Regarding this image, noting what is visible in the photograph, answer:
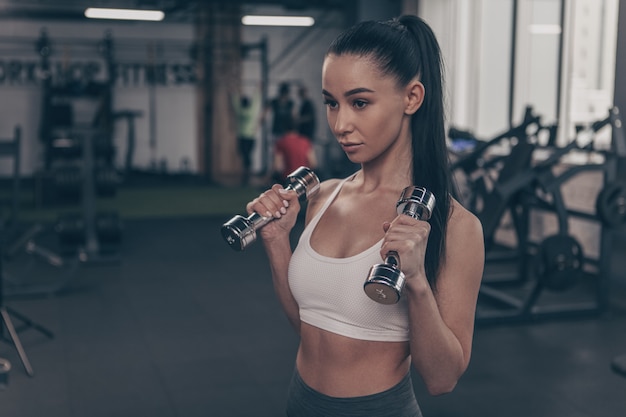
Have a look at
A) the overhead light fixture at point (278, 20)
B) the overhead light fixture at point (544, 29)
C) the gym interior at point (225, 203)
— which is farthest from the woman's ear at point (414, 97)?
the overhead light fixture at point (278, 20)

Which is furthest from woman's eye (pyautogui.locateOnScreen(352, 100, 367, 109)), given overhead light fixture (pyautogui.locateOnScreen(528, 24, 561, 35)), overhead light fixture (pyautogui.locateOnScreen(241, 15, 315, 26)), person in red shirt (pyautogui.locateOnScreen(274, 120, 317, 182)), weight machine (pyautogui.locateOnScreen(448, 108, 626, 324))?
overhead light fixture (pyautogui.locateOnScreen(241, 15, 315, 26))

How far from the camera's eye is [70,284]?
4.63 m

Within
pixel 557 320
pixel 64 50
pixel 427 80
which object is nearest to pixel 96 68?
pixel 64 50

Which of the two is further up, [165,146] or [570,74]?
[570,74]

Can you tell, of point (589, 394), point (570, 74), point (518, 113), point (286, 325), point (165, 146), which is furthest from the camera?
point (165, 146)

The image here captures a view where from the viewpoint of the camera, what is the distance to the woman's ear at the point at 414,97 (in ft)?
3.24

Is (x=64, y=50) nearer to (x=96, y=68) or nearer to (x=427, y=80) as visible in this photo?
(x=96, y=68)

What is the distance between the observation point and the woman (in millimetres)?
957

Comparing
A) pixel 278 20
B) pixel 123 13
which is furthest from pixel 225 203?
pixel 278 20

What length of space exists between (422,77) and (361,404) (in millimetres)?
478

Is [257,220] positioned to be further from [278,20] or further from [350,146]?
[278,20]

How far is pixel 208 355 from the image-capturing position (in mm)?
3273

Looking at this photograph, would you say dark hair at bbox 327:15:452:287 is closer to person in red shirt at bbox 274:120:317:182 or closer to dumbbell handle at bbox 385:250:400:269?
dumbbell handle at bbox 385:250:400:269

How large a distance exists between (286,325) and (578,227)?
252 centimetres
